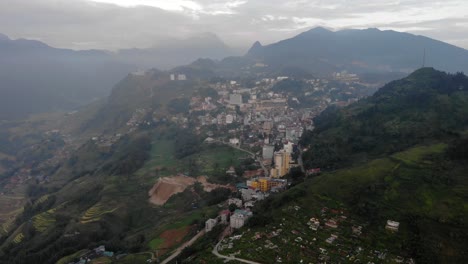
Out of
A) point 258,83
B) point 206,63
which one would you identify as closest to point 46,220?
point 258,83

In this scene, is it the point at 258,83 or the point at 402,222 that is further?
the point at 258,83

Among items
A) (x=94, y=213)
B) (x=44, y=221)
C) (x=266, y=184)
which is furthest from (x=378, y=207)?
(x=44, y=221)

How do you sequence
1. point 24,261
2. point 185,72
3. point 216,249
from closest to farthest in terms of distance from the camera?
point 216,249, point 24,261, point 185,72

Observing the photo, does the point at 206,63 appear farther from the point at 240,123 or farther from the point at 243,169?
the point at 243,169

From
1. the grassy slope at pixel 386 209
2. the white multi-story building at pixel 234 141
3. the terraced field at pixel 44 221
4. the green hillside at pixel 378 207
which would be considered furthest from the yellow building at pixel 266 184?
the terraced field at pixel 44 221

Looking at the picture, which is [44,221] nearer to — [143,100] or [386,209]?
[386,209]

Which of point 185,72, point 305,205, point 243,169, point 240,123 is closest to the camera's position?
point 305,205

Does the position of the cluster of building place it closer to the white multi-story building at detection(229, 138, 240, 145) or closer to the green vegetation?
the green vegetation
